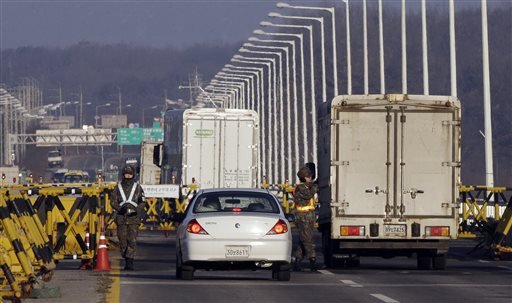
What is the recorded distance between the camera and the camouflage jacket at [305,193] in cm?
2862

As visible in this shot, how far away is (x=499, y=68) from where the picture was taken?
163875mm

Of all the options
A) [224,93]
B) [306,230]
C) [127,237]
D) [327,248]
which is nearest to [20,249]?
[127,237]

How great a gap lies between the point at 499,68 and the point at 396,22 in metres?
20.9

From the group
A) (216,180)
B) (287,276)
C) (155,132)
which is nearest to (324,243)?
(287,276)

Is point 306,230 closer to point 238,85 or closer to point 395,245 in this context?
point 395,245

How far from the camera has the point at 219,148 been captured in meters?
46.4

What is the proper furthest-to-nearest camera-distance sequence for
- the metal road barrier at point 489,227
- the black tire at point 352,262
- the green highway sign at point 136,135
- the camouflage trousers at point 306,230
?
the green highway sign at point 136,135, the metal road barrier at point 489,227, the black tire at point 352,262, the camouflage trousers at point 306,230

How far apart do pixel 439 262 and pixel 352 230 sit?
1700mm

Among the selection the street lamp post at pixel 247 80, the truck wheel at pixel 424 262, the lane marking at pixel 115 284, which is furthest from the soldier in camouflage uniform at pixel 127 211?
the street lamp post at pixel 247 80

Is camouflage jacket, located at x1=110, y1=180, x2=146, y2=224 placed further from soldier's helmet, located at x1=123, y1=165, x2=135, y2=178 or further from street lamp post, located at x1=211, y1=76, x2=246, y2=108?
street lamp post, located at x1=211, y1=76, x2=246, y2=108

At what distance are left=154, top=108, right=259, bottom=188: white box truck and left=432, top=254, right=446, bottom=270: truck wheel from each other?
55.3 ft

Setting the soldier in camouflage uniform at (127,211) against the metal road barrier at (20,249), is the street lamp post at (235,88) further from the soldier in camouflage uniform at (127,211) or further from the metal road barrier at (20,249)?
the metal road barrier at (20,249)

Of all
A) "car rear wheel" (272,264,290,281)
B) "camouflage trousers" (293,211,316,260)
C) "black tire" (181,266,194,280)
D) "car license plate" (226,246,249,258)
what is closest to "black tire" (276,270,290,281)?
"car rear wheel" (272,264,290,281)

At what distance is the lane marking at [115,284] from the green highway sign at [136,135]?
4775 inches
